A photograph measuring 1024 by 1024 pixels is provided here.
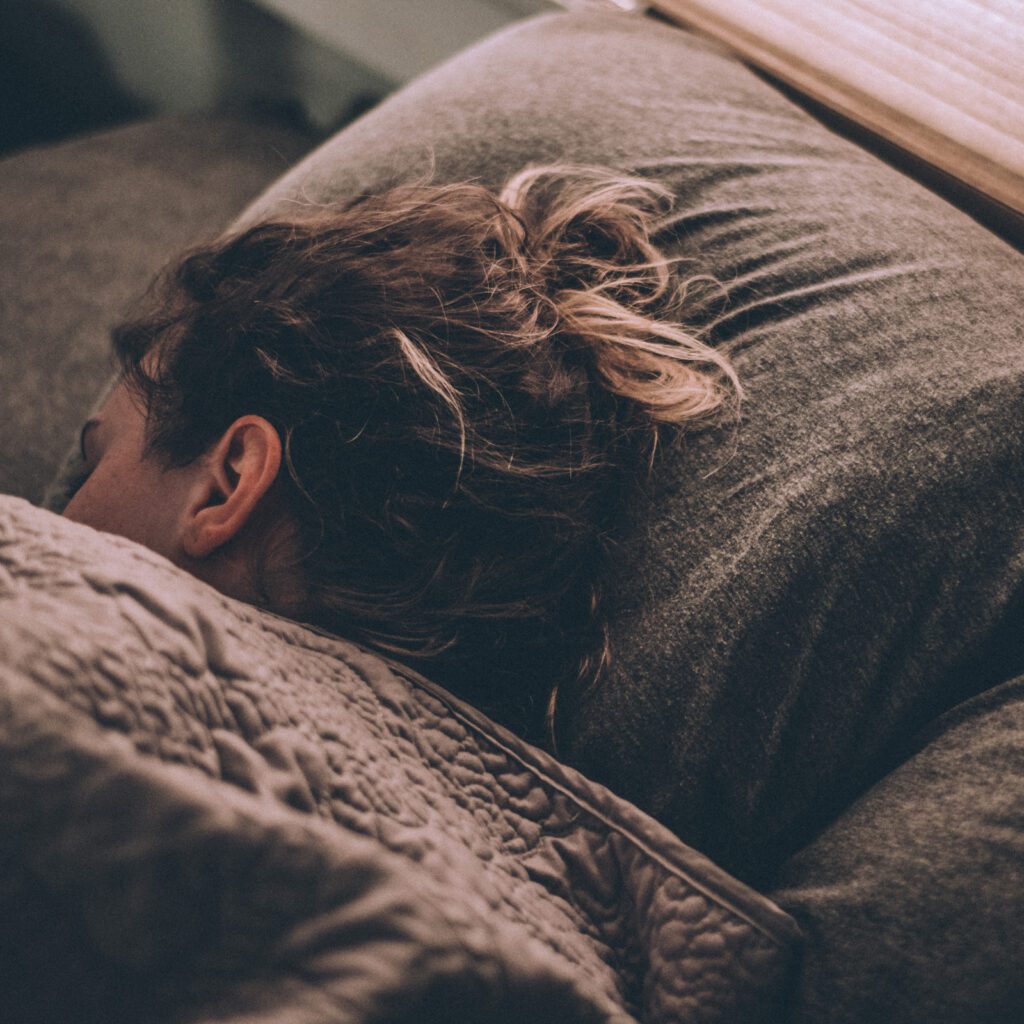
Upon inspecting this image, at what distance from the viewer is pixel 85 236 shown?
3.14 ft

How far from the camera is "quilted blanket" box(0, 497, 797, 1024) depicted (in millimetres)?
324

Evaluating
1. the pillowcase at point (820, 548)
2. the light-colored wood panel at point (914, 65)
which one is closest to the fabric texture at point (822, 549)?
the pillowcase at point (820, 548)

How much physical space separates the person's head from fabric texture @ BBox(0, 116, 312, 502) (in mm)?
242

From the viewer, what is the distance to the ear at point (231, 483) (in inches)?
22.6

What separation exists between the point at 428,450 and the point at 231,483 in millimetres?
150

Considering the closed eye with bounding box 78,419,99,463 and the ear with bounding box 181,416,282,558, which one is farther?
the closed eye with bounding box 78,419,99,463

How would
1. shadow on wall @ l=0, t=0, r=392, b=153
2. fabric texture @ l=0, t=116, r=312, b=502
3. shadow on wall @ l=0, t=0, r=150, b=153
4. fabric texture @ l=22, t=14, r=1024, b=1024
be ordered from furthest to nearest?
shadow on wall @ l=0, t=0, r=150, b=153, shadow on wall @ l=0, t=0, r=392, b=153, fabric texture @ l=0, t=116, r=312, b=502, fabric texture @ l=22, t=14, r=1024, b=1024

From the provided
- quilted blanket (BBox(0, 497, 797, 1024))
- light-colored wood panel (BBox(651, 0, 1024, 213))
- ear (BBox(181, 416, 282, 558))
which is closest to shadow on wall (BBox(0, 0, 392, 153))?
light-colored wood panel (BBox(651, 0, 1024, 213))

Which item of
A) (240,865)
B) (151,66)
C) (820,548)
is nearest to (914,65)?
(820,548)

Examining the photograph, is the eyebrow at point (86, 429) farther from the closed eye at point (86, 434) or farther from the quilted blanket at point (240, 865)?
the quilted blanket at point (240, 865)

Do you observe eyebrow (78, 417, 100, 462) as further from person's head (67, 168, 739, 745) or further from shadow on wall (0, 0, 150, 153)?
shadow on wall (0, 0, 150, 153)

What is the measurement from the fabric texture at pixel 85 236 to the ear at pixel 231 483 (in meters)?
0.31

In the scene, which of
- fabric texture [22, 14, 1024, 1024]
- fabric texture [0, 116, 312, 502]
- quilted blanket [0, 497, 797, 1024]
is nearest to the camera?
quilted blanket [0, 497, 797, 1024]

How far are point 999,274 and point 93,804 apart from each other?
65 cm
